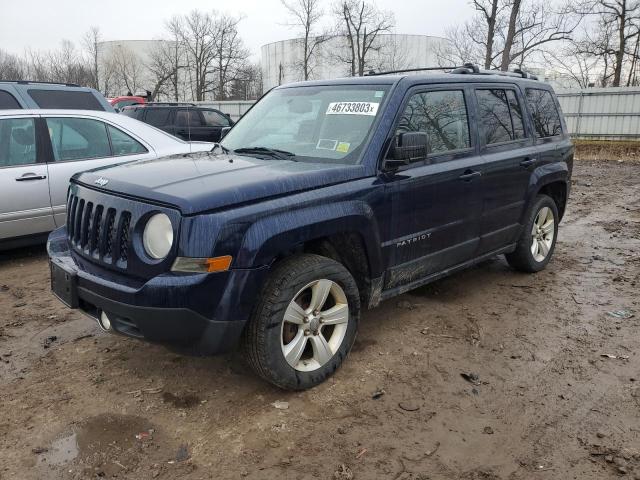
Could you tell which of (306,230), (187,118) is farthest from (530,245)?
(187,118)

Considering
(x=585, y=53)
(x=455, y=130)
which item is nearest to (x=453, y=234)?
(x=455, y=130)

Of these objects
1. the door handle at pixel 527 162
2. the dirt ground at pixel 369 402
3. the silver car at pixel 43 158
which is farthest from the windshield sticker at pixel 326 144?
the silver car at pixel 43 158

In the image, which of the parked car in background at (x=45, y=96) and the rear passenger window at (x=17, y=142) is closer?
the rear passenger window at (x=17, y=142)

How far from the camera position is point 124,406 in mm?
3193

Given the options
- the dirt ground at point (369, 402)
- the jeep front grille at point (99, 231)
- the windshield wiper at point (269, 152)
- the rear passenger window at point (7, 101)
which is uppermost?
the rear passenger window at point (7, 101)

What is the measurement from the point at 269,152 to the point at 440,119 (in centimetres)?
131

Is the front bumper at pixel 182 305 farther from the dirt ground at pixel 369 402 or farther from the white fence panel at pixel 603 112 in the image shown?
the white fence panel at pixel 603 112

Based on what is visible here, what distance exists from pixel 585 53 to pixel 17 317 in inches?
1274

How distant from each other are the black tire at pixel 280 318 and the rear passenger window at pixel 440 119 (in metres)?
1.16

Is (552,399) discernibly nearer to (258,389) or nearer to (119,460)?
(258,389)

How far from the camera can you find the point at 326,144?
3764mm

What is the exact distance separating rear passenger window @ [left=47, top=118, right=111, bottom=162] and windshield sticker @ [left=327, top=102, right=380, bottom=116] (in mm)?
Answer: 3401

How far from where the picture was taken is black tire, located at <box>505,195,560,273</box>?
17.3ft

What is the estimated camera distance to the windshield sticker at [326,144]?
3729mm
